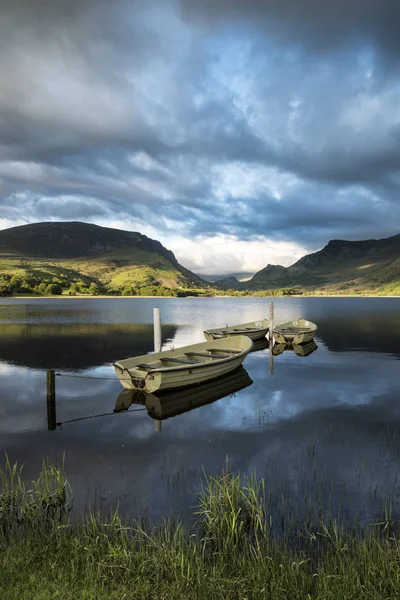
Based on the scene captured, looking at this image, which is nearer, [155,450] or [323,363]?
[155,450]

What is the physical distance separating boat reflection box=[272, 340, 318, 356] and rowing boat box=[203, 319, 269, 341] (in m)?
2.91

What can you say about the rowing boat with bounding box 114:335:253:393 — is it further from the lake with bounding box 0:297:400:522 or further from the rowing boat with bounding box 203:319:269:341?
the rowing boat with bounding box 203:319:269:341

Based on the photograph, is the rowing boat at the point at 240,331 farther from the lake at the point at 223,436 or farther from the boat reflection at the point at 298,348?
the lake at the point at 223,436

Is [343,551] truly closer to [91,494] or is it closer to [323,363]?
[91,494]

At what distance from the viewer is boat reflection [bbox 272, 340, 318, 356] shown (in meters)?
36.3

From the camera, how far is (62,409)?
715 inches

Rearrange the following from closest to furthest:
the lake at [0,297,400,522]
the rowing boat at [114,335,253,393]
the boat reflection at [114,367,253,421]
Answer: the lake at [0,297,400,522], the boat reflection at [114,367,253,421], the rowing boat at [114,335,253,393]

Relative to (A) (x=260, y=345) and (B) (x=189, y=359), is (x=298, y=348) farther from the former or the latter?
(B) (x=189, y=359)

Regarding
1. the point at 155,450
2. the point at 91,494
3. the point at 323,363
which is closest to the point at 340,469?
the point at 155,450

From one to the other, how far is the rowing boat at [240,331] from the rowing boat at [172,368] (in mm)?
10461

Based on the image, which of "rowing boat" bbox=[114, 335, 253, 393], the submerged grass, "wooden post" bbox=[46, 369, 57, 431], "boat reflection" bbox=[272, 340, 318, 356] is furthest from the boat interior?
the submerged grass

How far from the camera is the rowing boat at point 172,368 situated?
1900cm

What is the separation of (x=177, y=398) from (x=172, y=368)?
2053mm

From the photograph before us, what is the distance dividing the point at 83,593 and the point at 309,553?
426 centimetres
